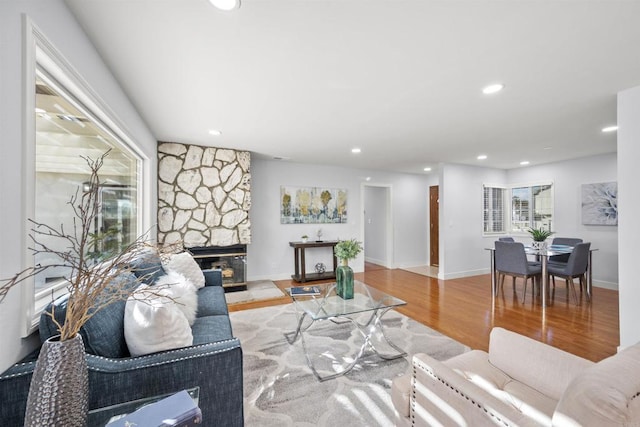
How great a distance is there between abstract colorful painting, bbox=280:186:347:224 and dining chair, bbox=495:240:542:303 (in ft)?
9.64

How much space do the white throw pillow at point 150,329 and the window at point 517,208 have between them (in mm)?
6379

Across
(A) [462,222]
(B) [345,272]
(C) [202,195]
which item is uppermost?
(C) [202,195]

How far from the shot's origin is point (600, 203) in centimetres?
481

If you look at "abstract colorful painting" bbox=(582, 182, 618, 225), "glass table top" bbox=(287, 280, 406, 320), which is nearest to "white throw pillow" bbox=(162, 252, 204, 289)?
"glass table top" bbox=(287, 280, 406, 320)

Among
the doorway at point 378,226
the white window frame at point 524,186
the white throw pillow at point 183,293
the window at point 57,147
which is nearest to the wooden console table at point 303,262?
the doorway at point 378,226

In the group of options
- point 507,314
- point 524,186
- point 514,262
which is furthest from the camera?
point 524,186

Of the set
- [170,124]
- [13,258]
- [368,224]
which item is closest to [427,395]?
[13,258]

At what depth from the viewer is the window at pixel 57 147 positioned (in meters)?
1.11

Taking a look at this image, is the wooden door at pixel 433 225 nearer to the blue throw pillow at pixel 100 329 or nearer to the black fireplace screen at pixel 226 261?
the black fireplace screen at pixel 226 261

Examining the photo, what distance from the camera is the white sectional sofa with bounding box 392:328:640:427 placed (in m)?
0.72

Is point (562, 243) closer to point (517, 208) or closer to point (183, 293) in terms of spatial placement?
point (517, 208)

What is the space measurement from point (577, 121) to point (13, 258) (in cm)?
473

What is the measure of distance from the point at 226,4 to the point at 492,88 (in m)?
Answer: 2.13

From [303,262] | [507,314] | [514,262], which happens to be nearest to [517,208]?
[514,262]
